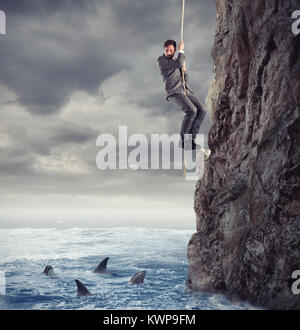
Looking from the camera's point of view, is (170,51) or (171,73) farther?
(171,73)

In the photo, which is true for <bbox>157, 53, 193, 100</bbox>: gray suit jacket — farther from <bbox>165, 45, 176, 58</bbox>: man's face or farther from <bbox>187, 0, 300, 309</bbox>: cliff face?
<bbox>187, 0, 300, 309</bbox>: cliff face

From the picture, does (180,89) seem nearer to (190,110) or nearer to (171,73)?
(171,73)

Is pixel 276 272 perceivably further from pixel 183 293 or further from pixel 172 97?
pixel 172 97

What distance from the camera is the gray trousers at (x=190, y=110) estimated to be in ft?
27.0

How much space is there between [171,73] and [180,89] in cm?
52

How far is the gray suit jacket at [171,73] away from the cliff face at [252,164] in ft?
7.82

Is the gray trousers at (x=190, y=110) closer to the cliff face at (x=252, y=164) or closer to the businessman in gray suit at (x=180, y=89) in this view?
the businessman in gray suit at (x=180, y=89)

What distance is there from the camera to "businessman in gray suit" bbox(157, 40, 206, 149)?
7.85 metres

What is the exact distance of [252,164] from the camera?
8180 mm

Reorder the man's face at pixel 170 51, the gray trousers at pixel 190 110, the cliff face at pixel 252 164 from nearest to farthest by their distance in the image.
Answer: the cliff face at pixel 252 164, the man's face at pixel 170 51, the gray trousers at pixel 190 110

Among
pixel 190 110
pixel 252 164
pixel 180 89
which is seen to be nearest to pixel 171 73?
pixel 180 89

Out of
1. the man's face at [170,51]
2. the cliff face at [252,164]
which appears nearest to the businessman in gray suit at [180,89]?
the man's face at [170,51]

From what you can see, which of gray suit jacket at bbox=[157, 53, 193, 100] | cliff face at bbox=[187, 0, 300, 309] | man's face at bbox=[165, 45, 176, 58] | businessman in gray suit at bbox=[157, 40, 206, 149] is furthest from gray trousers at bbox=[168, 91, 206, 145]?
cliff face at bbox=[187, 0, 300, 309]
